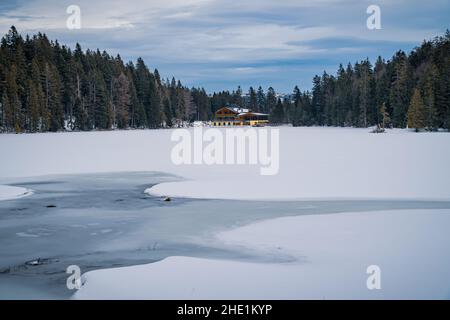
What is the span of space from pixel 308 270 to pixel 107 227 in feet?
20.6

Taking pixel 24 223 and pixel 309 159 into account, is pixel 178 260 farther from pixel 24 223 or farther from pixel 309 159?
pixel 309 159

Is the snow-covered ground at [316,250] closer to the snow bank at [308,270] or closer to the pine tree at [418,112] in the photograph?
the snow bank at [308,270]

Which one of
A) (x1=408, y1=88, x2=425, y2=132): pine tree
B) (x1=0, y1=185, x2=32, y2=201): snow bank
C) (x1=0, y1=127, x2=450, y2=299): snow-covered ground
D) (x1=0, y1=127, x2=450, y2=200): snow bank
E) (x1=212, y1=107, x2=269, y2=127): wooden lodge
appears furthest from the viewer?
(x1=212, y1=107, x2=269, y2=127): wooden lodge

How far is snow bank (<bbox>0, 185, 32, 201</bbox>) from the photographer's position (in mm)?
18411

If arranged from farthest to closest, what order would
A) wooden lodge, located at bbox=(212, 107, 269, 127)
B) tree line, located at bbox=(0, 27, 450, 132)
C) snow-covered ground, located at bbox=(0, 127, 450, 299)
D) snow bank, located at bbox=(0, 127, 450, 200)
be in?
wooden lodge, located at bbox=(212, 107, 269, 127)
tree line, located at bbox=(0, 27, 450, 132)
snow bank, located at bbox=(0, 127, 450, 200)
snow-covered ground, located at bbox=(0, 127, 450, 299)

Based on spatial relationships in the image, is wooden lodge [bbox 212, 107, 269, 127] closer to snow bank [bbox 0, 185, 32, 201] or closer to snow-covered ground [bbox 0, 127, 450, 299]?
snow-covered ground [bbox 0, 127, 450, 299]

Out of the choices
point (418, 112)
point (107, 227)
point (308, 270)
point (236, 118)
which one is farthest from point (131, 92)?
point (308, 270)

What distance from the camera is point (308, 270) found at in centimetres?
941

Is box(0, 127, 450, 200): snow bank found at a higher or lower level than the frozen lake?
higher

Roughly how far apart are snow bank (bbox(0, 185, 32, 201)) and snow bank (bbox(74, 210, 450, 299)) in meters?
9.85

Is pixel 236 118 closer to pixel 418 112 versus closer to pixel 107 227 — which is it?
pixel 418 112

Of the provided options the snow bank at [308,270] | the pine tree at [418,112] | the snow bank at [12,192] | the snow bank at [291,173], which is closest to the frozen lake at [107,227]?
the snow bank at [12,192]

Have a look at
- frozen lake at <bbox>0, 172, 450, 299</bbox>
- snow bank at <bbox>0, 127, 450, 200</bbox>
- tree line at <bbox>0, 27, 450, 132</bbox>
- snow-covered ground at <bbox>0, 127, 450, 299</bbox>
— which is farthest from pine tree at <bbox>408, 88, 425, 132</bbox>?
frozen lake at <bbox>0, 172, 450, 299</bbox>
